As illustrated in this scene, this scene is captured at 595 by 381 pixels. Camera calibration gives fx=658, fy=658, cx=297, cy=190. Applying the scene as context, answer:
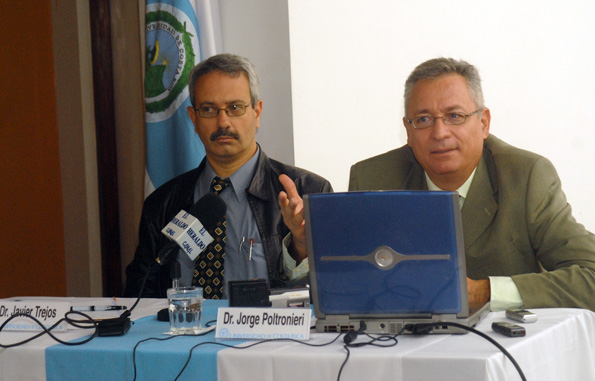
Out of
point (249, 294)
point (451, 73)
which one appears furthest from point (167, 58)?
point (249, 294)

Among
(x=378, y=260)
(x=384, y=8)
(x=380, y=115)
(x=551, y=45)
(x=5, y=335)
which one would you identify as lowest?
(x=5, y=335)

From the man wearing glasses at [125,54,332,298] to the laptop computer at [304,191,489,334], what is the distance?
1294 millimetres

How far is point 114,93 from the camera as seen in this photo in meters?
3.97

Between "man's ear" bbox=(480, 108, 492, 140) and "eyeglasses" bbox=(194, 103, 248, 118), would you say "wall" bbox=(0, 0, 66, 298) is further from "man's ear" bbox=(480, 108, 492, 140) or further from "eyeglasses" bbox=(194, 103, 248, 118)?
"man's ear" bbox=(480, 108, 492, 140)

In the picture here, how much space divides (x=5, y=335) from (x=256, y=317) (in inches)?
25.9

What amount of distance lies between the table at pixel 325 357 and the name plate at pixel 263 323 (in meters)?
0.03

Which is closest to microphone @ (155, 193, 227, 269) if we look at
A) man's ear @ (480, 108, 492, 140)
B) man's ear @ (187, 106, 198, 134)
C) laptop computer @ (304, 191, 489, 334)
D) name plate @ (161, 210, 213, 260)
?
name plate @ (161, 210, 213, 260)

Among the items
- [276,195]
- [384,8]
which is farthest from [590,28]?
[276,195]

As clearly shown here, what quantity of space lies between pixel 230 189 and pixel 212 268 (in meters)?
0.38

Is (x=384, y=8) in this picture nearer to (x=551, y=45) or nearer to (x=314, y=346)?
(x=551, y=45)

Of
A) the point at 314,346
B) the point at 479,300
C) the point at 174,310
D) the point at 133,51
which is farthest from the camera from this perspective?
the point at 133,51

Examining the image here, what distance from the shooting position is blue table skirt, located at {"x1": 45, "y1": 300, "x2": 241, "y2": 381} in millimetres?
1332

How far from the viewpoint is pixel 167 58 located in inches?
133

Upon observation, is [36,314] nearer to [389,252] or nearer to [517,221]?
[389,252]
